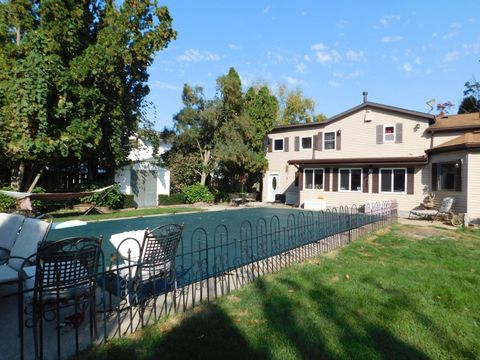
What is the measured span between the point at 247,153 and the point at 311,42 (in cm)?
786

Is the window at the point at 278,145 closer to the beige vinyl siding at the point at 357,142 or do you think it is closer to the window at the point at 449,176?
the beige vinyl siding at the point at 357,142

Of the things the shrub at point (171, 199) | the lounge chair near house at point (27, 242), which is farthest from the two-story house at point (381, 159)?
the lounge chair near house at point (27, 242)

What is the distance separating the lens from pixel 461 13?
1203cm

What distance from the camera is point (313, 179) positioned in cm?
1983

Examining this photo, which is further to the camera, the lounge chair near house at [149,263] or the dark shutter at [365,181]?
the dark shutter at [365,181]

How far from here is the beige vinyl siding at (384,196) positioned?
16172 mm

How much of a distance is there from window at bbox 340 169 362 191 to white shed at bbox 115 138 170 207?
11.4 meters

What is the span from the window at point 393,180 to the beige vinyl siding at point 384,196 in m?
0.34

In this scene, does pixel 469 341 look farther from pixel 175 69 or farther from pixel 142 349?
pixel 175 69

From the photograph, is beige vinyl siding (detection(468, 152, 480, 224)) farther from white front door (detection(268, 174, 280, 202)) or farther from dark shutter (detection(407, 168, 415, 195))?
white front door (detection(268, 174, 280, 202))

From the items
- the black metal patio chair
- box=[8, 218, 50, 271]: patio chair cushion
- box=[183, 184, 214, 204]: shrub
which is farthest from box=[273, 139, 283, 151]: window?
the black metal patio chair

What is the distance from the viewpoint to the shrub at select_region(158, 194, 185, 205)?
66.3ft

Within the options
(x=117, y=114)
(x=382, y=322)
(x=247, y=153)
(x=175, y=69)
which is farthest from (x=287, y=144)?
(x=382, y=322)

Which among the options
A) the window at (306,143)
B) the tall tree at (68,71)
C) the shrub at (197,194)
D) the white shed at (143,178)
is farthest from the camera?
the window at (306,143)
